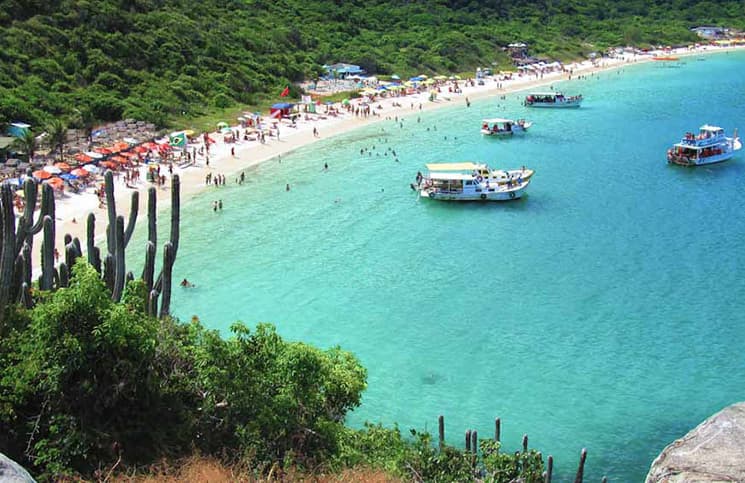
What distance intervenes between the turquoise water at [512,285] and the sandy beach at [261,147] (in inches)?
92.9

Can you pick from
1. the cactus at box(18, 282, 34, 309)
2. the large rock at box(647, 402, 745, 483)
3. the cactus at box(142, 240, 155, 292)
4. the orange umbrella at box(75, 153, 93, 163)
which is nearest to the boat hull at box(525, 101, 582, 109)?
the orange umbrella at box(75, 153, 93, 163)

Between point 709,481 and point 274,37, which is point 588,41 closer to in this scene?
point 274,37

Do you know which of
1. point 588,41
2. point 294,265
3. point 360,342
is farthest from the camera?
point 588,41

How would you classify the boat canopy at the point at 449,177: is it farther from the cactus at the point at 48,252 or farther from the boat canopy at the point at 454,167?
the cactus at the point at 48,252

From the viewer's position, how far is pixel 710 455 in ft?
40.2

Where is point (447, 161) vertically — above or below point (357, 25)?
below

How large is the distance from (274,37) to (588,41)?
70325 millimetres

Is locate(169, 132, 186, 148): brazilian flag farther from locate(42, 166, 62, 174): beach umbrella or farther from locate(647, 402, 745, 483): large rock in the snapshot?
locate(647, 402, 745, 483): large rock

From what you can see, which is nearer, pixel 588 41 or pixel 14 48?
pixel 14 48

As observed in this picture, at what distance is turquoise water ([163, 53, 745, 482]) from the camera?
3022cm

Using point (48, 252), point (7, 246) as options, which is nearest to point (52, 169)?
point (48, 252)

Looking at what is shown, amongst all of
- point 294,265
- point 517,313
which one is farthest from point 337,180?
point 517,313

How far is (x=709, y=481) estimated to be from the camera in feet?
38.4

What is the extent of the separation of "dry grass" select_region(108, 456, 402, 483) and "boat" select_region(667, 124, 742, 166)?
58573 mm
